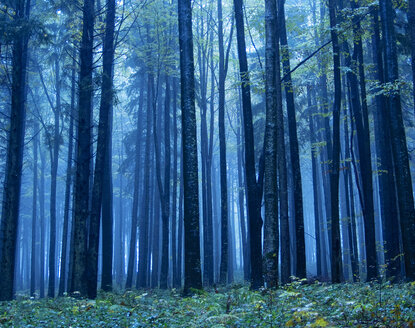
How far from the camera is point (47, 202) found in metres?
49.0

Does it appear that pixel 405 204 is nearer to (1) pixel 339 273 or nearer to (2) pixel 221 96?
(1) pixel 339 273

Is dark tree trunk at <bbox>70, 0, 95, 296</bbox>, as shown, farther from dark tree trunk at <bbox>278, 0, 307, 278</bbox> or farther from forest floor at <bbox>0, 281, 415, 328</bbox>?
dark tree trunk at <bbox>278, 0, 307, 278</bbox>

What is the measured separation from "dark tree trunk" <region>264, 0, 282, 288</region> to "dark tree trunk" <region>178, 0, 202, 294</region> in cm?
186

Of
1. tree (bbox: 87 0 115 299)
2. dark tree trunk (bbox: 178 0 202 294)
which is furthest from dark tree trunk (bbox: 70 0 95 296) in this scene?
dark tree trunk (bbox: 178 0 202 294)

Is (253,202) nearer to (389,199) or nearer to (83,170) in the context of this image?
(389,199)

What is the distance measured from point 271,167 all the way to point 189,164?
223cm

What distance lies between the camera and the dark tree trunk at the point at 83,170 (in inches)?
517

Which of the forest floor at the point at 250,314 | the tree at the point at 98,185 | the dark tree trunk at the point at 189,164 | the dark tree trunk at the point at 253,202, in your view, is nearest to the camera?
the forest floor at the point at 250,314

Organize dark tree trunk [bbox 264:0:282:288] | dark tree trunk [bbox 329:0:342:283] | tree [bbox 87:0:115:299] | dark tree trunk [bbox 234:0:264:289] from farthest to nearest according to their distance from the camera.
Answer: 1. dark tree trunk [bbox 329:0:342:283]
2. tree [bbox 87:0:115:299]
3. dark tree trunk [bbox 234:0:264:289]
4. dark tree trunk [bbox 264:0:282:288]

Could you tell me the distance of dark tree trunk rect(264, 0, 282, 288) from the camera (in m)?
10.1

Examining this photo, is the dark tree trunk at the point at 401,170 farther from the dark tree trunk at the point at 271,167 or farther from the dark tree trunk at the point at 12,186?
the dark tree trunk at the point at 12,186

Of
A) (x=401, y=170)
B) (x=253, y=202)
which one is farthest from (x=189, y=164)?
(x=401, y=170)

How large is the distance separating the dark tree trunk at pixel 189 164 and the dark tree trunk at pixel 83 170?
148 inches

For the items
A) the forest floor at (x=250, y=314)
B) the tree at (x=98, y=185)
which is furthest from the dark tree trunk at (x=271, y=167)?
the tree at (x=98, y=185)
